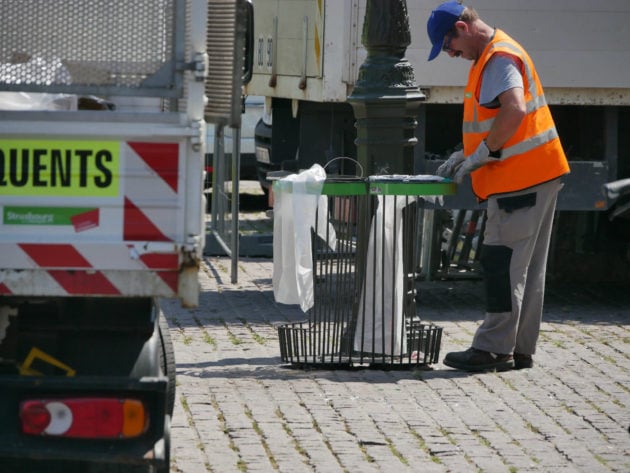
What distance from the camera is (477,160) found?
23.1ft

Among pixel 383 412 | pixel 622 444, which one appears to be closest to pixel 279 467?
pixel 383 412

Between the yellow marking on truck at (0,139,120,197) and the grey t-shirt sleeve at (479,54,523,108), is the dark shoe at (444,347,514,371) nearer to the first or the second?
the grey t-shirt sleeve at (479,54,523,108)

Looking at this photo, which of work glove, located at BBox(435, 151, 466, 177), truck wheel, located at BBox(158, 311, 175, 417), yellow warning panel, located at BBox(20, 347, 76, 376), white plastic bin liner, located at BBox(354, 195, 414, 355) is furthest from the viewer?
work glove, located at BBox(435, 151, 466, 177)

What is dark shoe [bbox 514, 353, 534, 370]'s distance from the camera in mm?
7418

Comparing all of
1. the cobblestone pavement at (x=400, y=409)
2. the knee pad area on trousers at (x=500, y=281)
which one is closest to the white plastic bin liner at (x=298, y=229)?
the cobblestone pavement at (x=400, y=409)

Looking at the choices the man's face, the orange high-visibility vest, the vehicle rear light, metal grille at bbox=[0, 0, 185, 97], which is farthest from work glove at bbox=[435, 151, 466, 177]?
the vehicle rear light

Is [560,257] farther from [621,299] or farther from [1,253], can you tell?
[1,253]

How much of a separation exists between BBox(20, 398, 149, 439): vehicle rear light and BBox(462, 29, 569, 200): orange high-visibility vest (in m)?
3.45

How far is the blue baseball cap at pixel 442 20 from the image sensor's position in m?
7.15

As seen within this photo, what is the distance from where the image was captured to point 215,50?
4.47m

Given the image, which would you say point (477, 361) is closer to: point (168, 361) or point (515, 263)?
point (515, 263)

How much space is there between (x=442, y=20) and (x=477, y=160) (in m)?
0.77

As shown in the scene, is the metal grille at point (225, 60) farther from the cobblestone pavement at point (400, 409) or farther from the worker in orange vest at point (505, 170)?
the worker in orange vest at point (505, 170)

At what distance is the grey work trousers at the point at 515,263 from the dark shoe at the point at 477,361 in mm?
37
